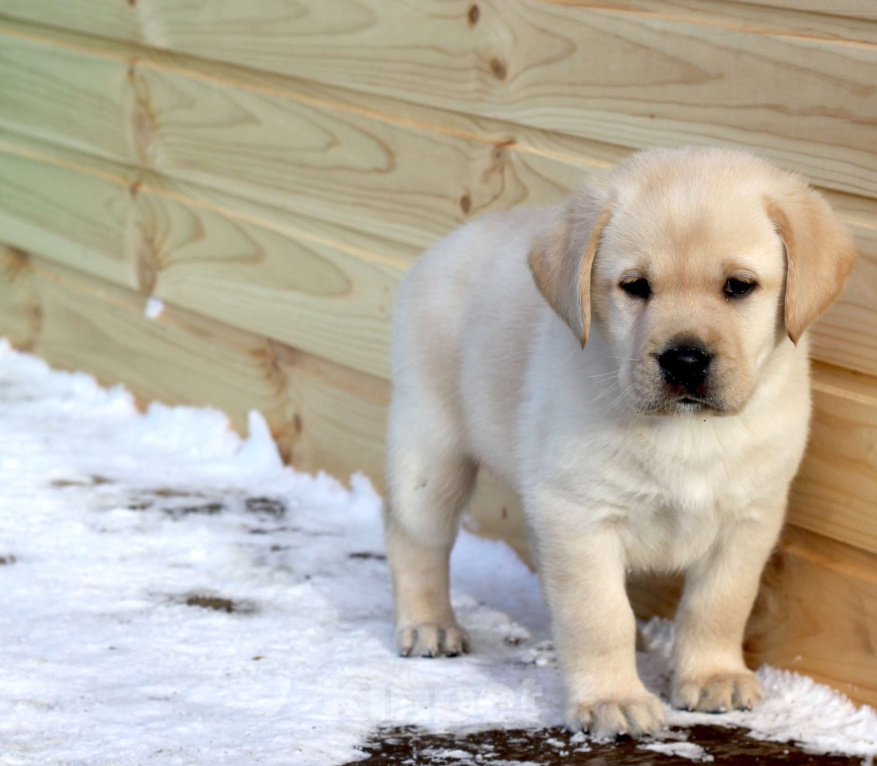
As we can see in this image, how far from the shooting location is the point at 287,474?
4680 millimetres

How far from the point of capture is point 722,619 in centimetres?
297

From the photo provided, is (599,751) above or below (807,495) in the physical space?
below

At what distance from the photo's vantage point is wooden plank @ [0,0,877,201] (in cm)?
291

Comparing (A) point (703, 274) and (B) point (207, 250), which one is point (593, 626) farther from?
(B) point (207, 250)

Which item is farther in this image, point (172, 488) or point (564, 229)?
point (172, 488)

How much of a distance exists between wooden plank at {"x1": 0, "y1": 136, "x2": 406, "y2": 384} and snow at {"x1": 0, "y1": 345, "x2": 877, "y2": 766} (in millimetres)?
494

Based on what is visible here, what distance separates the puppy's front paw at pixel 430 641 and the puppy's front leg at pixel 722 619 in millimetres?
569

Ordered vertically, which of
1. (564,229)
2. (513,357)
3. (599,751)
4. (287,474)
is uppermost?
(564,229)

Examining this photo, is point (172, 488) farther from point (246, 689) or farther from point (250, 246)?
point (246, 689)

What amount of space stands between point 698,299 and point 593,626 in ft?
2.52

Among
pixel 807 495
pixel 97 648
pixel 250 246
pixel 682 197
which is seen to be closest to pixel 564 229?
pixel 682 197

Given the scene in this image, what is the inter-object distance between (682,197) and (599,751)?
116cm

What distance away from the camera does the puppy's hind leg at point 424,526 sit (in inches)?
132

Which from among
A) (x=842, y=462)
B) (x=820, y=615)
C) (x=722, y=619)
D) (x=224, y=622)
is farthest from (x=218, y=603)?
(x=842, y=462)
